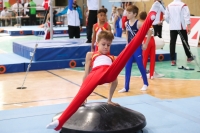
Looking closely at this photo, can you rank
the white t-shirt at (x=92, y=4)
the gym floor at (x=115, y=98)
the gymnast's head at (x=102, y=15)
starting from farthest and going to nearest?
the white t-shirt at (x=92, y=4) → the gymnast's head at (x=102, y=15) → the gym floor at (x=115, y=98)

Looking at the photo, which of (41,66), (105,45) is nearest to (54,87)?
(41,66)

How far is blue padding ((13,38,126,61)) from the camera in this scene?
8898mm

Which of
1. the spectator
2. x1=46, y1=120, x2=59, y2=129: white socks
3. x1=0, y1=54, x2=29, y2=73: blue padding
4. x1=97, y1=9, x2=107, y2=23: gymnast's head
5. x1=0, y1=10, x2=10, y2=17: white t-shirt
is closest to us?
x1=46, y1=120, x2=59, y2=129: white socks

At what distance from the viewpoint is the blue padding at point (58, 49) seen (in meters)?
8.90

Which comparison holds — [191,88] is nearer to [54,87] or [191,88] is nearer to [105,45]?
[54,87]

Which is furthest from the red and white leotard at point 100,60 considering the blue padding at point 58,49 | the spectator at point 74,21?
the spectator at point 74,21

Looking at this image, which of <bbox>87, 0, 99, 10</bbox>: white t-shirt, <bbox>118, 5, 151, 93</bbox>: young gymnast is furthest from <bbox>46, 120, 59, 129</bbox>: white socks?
<bbox>87, 0, 99, 10</bbox>: white t-shirt

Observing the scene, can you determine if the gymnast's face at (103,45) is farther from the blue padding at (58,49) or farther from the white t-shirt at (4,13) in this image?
the white t-shirt at (4,13)

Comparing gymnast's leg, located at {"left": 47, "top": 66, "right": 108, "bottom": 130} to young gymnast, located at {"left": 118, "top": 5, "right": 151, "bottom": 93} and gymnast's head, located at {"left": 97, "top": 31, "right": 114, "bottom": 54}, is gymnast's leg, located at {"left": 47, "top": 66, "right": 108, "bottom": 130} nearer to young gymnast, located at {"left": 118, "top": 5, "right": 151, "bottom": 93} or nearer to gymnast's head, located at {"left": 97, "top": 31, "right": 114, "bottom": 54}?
gymnast's head, located at {"left": 97, "top": 31, "right": 114, "bottom": 54}

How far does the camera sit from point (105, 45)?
395 cm

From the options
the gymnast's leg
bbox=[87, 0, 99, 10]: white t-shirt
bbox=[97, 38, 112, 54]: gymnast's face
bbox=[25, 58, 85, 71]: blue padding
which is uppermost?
bbox=[87, 0, 99, 10]: white t-shirt

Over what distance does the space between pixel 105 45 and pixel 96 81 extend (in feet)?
2.06

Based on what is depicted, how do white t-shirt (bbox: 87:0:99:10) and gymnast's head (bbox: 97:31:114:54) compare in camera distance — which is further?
white t-shirt (bbox: 87:0:99:10)

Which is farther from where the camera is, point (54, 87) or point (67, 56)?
point (67, 56)
